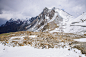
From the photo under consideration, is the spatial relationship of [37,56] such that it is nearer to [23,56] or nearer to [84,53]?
[23,56]

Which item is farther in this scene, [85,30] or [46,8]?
[46,8]

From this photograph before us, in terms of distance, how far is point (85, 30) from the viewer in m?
19.5

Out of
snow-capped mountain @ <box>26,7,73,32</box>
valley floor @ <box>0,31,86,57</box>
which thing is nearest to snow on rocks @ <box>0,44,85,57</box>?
valley floor @ <box>0,31,86,57</box>

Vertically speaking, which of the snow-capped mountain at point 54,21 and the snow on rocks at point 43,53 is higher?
the snow-capped mountain at point 54,21

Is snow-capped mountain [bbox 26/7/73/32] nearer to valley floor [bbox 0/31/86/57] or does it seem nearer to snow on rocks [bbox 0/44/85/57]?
valley floor [bbox 0/31/86/57]

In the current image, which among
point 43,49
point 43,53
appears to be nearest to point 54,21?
point 43,49

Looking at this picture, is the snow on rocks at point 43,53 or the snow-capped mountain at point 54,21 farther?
the snow-capped mountain at point 54,21

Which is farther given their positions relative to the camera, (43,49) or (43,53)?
(43,49)

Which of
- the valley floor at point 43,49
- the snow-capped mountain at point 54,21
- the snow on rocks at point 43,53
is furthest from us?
the snow-capped mountain at point 54,21

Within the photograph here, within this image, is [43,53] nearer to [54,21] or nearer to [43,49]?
[43,49]

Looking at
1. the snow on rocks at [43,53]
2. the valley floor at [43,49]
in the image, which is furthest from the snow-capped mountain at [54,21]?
the snow on rocks at [43,53]

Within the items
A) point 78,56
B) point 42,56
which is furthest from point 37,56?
point 78,56

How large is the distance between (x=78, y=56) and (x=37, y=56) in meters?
4.06

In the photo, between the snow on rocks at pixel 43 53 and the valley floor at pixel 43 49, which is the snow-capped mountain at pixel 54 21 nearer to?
the valley floor at pixel 43 49
